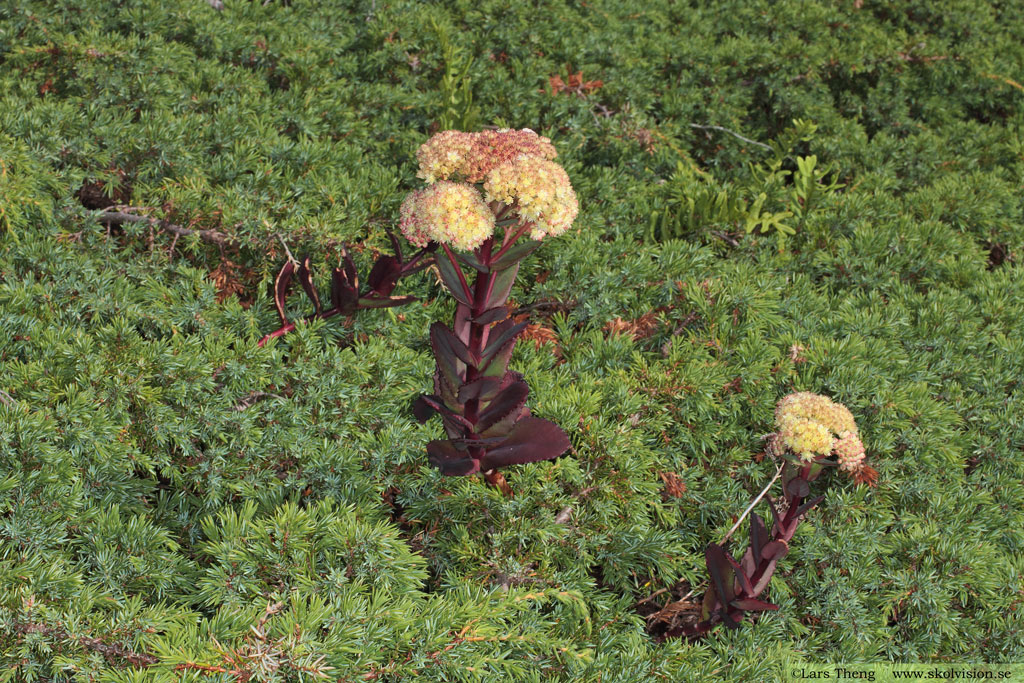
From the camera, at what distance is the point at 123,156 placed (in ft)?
9.11

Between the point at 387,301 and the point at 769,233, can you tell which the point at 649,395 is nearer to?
the point at 387,301

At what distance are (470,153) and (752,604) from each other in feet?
4.26

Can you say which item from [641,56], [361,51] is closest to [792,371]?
[641,56]

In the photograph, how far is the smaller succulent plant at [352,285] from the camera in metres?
2.41

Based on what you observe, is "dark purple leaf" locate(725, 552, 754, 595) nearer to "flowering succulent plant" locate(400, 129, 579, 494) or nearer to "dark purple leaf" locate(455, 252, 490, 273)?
"flowering succulent plant" locate(400, 129, 579, 494)

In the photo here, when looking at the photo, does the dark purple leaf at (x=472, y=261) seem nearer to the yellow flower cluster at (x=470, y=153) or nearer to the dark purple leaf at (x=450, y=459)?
the yellow flower cluster at (x=470, y=153)

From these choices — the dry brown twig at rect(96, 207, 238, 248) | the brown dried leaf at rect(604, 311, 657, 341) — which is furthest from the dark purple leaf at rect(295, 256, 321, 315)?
the brown dried leaf at rect(604, 311, 657, 341)

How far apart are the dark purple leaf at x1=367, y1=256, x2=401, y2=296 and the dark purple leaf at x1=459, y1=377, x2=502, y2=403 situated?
2.40 ft

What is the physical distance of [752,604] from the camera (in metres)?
1.91

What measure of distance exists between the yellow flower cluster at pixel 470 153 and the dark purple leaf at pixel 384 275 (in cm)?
78

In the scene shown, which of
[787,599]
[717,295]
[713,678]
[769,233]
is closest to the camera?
[713,678]

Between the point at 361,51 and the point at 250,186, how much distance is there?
1.35 metres

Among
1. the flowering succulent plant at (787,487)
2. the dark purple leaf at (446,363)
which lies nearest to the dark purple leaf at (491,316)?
the dark purple leaf at (446,363)

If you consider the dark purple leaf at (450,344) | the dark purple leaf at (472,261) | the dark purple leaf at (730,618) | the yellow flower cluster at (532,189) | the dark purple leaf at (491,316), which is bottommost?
the dark purple leaf at (730,618)
